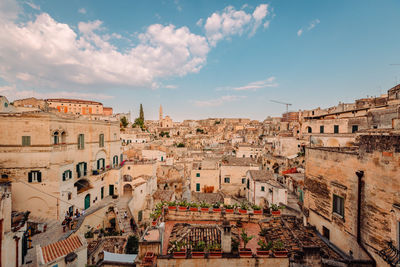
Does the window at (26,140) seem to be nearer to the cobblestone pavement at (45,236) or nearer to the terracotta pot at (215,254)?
the cobblestone pavement at (45,236)

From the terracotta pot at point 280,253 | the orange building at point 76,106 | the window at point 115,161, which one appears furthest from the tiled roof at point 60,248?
the orange building at point 76,106

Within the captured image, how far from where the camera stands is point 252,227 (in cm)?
977

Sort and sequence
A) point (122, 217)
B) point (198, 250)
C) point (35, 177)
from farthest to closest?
point (122, 217)
point (35, 177)
point (198, 250)

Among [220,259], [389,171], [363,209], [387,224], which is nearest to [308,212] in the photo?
[363,209]

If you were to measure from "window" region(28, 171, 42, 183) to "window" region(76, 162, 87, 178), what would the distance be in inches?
170

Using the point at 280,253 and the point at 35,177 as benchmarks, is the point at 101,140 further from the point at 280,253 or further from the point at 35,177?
the point at 280,253

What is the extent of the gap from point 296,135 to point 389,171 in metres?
40.6

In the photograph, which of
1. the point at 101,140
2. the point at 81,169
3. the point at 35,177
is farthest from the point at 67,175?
the point at 101,140

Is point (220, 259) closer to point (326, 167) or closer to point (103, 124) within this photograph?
point (326, 167)

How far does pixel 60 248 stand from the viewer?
1028 cm

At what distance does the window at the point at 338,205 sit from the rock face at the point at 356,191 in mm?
102

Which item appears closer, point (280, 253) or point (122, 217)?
point (280, 253)

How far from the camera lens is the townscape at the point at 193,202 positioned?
22.5 ft

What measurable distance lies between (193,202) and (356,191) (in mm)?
8259
